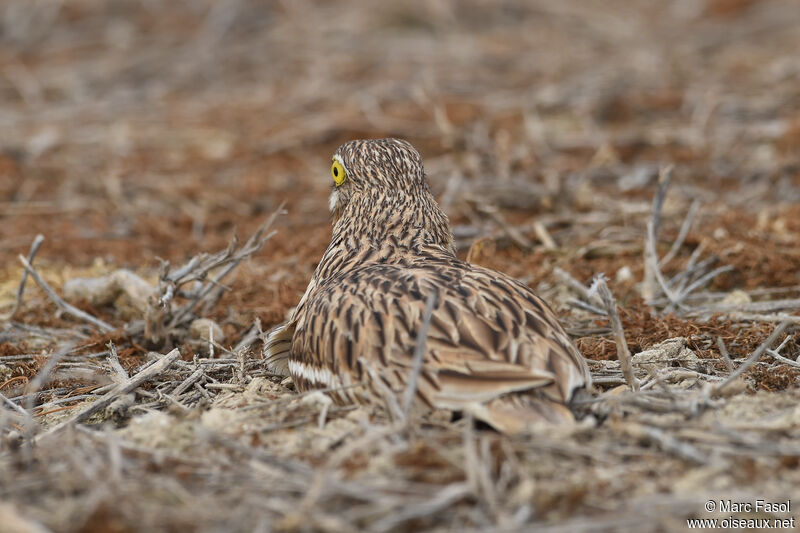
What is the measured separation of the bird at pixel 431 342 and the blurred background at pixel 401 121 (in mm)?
1181

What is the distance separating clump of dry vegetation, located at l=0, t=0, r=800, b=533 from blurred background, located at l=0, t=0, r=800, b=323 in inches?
1.6

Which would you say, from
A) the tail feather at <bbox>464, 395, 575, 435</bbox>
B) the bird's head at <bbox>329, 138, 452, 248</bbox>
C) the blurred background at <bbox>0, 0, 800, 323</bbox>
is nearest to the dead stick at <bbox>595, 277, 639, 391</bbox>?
the tail feather at <bbox>464, 395, 575, 435</bbox>

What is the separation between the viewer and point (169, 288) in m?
4.59

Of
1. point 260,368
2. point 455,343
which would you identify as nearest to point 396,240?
point 260,368

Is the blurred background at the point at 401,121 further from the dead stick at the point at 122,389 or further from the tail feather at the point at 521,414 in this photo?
the tail feather at the point at 521,414

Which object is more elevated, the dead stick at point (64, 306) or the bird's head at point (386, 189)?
the bird's head at point (386, 189)

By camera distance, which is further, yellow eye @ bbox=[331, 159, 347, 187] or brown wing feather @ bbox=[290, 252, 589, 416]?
yellow eye @ bbox=[331, 159, 347, 187]

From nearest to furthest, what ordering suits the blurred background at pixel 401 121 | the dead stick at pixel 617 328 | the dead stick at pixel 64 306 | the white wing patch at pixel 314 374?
the dead stick at pixel 617 328, the white wing patch at pixel 314 374, the dead stick at pixel 64 306, the blurred background at pixel 401 121

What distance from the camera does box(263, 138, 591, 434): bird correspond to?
3.13 m

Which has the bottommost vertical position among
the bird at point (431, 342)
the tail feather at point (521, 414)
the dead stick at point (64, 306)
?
the dead stick at point (64, 306)

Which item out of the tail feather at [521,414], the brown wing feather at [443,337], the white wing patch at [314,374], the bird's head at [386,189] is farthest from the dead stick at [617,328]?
the bird's head at [386,189]

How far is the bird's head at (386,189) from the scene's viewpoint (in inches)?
173

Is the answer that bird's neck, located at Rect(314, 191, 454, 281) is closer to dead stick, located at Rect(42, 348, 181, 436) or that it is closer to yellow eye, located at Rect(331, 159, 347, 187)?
yellow eye, located at Rect(331, 159, 347, 187)

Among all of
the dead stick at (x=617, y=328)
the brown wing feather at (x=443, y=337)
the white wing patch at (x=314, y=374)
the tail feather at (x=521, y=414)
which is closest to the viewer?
the tail feather at (x=521, y=414)
